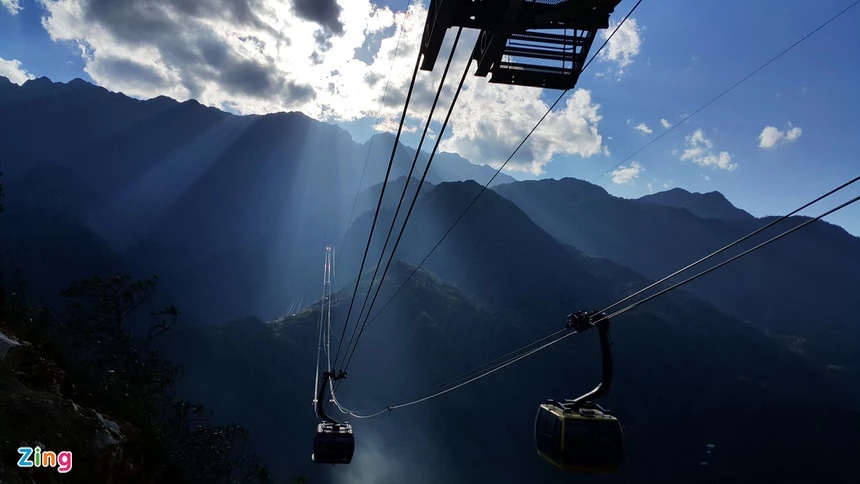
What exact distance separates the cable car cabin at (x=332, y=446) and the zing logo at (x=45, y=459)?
400 inches

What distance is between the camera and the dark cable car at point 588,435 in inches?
375

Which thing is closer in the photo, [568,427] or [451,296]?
[568,427]

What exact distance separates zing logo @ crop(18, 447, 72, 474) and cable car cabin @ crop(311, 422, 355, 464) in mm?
10152

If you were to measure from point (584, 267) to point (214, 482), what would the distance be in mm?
154736

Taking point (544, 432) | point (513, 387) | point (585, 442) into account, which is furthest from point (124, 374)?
point (513, 387)

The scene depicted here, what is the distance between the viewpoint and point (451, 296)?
13038 cm

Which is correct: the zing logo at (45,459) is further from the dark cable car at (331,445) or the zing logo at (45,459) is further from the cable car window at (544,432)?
the cable car window at (544,432)

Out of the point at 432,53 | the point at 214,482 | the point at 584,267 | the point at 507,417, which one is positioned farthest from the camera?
the point at 584,267

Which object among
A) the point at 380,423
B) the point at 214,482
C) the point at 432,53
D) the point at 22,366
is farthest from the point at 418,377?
the point at 432,53

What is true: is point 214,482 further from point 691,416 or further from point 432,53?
point 691,416

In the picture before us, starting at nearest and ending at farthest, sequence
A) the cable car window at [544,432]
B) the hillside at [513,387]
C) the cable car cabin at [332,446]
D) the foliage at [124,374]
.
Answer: the cable car window at [544,432] → the foliage at [124,374] → the cable car cabin at [332,446] → the hillside at [513,387]

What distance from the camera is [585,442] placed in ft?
31.3

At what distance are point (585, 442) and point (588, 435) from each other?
0.53ft

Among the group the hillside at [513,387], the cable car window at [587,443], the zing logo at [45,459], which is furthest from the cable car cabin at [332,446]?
the hillside at [513,387]
